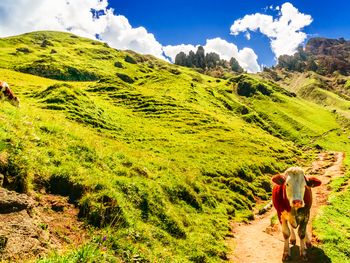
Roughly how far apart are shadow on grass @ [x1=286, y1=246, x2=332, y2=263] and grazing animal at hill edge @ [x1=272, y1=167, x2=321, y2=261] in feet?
1.00

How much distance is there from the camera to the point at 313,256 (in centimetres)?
1825

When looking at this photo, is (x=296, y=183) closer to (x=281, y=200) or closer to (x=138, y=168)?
Answer: (x=281, y=200)

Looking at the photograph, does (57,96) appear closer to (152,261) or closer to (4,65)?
(152,261)

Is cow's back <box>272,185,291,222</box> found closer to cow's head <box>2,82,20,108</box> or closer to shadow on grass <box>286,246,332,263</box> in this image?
shadow on grass <box>286,246,332,263</box>

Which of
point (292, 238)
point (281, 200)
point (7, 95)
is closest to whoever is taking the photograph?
point (281, 200)

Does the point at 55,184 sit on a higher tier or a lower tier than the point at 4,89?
lower

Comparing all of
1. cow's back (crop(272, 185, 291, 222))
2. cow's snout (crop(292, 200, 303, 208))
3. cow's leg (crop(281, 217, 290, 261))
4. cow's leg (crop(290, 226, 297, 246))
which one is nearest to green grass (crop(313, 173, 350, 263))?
cow's leg (crop(290, 226, 297, 246))

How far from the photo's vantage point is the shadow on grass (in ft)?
58.6

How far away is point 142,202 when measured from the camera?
61.9 ft

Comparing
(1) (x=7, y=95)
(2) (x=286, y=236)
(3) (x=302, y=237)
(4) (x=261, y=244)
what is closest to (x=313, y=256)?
(3) (x=302, y=237)

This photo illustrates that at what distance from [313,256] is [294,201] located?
4.26m

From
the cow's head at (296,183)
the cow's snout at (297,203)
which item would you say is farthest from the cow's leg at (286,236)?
the cow's snout at (297,203)

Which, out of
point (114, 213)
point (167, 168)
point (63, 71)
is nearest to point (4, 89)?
point (167, 168)

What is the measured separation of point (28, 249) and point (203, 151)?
38.5 m
